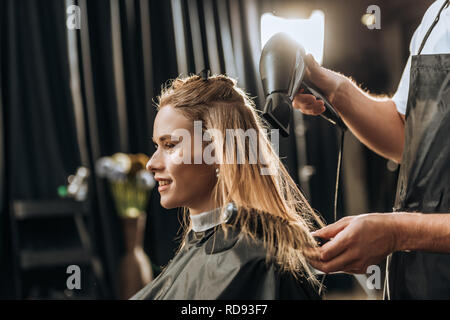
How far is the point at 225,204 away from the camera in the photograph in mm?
968

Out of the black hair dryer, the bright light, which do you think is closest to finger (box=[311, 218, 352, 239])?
the black hair dryer

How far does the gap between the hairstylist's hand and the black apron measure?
7.8 inches

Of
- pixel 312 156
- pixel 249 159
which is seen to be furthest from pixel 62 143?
pixel 249 159

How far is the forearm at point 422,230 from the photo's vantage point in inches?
32.1

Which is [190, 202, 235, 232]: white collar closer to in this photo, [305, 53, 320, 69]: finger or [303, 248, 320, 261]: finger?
[303, 248, 320, 261]: finger

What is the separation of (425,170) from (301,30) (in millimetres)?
464

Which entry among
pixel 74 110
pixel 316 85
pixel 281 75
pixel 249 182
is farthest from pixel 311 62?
pixel 74 110

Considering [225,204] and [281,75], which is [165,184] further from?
[281,75]

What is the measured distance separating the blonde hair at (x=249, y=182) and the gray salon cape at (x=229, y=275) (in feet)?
0.07

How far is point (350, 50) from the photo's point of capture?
247cm

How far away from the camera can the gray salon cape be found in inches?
33.7
